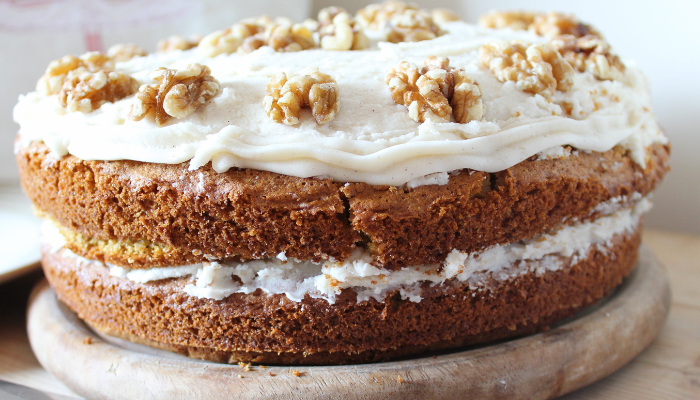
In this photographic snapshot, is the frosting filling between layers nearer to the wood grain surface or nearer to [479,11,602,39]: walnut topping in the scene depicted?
the wood grain surface

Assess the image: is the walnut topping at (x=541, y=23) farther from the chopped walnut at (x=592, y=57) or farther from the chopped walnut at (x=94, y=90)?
the chopped walnut at (x=94, y=90)

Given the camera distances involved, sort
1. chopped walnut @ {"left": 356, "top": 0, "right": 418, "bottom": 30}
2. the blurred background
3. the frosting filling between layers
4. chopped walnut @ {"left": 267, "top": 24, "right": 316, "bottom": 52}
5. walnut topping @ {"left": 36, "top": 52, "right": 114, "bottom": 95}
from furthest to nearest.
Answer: the blurred background → chopped walnut @ {"left": 356, "top": 0, "right": 418, "bottom": 30} → chopped walnut @ {"left": 267, "top": 24, "right": 316, "bottom": 52} → walnut topping @ {"left": 36, "top": 52, "right": 114, "bottom": 95} → the frosting filling between layers

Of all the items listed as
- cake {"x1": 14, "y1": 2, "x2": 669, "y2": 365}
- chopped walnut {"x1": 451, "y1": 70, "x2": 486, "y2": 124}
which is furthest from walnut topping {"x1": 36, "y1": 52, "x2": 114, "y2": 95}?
chopped walnut {"x1": 451, "y1": 70, "x2": 486, "y2": 124}

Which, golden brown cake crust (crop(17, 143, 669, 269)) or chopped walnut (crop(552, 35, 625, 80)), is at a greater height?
chopped walnut (crop(552, 35, 625, 80))

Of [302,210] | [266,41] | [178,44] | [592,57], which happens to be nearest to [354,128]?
[302,210]

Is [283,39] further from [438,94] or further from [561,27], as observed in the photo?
[561,27]

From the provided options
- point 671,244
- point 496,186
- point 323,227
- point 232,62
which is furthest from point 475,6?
point 323,227
